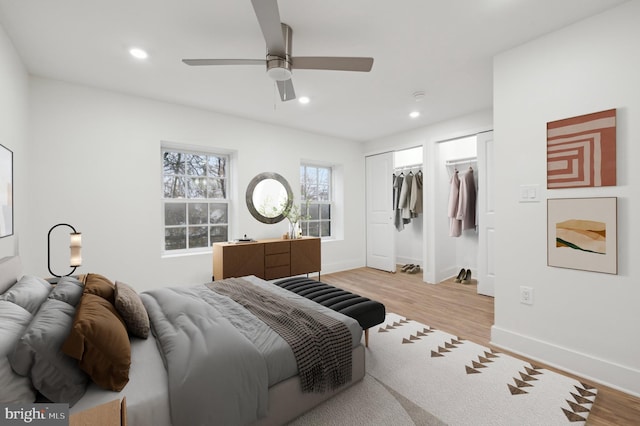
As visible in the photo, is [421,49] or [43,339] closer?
[43,339]

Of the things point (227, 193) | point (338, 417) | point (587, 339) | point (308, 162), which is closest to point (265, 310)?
point (338, 417)

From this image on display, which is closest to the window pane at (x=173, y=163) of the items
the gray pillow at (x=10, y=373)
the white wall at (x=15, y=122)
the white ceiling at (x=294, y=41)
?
the white ceiling at (x=294, y=41)

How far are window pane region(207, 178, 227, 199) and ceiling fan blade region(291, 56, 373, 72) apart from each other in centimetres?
271

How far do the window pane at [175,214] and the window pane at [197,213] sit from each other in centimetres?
8

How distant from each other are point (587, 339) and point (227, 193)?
4289 mm

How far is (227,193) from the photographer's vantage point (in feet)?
14.5

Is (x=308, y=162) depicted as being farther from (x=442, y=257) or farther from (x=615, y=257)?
(x=615, y=257)

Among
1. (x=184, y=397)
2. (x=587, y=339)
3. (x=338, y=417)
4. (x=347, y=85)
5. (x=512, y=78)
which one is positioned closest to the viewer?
(x=184, y=397)

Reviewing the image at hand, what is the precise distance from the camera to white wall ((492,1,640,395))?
1.91m

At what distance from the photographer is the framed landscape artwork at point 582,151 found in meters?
1.98

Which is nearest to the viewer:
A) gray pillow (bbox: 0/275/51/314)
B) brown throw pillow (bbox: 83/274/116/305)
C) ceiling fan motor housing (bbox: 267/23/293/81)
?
gray pillow (bbox: 0/275/51/314)

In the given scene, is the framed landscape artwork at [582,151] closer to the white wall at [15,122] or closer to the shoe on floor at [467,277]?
the shoe on floor at [467,277]

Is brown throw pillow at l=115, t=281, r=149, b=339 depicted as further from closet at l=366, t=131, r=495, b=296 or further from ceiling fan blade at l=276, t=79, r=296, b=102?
closet at l=366, t=131, r=495, b=296

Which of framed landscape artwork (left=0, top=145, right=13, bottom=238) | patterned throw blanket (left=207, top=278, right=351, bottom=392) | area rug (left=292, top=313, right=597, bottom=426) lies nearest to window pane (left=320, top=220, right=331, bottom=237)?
area rug (left=292, top=313, right=597, bottom=426)
